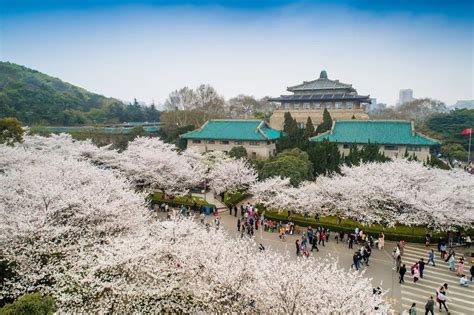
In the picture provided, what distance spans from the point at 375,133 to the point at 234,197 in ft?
70.7

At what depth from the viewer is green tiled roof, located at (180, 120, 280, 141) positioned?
146 ft

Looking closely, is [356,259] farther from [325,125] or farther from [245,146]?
[325,125]

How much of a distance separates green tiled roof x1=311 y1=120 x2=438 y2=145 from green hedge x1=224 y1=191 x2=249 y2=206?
13.5 m

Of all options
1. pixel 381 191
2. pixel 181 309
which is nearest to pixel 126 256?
pixel 181 309

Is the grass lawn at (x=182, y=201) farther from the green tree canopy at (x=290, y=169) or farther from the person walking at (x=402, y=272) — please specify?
the person walking at (x=402, y=272)

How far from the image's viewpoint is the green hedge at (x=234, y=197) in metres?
30.3

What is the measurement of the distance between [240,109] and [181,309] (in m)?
78.9

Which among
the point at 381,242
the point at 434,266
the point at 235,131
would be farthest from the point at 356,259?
the point at 235,131

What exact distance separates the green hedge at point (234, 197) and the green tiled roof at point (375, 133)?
1352 centimetres

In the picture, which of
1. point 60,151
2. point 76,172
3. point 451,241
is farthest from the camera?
point 60,151

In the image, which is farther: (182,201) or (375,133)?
(375,133)

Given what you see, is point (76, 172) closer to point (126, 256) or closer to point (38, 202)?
point (38, 202)

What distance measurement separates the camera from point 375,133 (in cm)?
4197

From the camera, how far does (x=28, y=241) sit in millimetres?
14148
